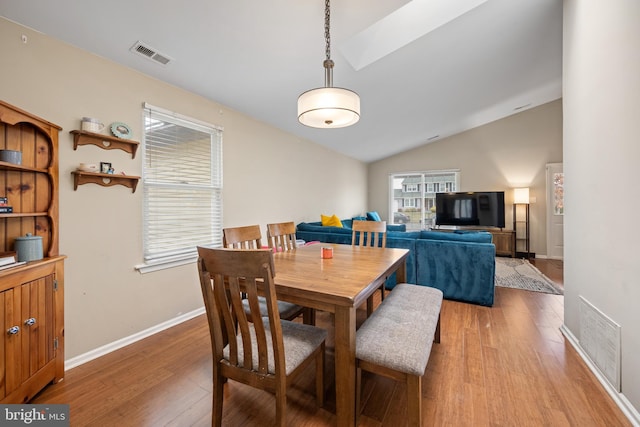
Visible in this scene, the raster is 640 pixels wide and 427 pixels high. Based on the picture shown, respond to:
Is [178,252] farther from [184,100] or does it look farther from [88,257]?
[184,100]

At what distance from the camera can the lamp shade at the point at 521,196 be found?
5.57 m

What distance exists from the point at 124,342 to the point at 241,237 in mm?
1377

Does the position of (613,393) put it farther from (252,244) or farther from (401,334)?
(252,244)

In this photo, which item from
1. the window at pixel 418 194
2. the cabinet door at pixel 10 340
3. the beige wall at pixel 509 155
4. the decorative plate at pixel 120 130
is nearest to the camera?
the cabinet door at pixel 10 340

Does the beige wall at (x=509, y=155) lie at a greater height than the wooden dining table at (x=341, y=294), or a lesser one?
greater

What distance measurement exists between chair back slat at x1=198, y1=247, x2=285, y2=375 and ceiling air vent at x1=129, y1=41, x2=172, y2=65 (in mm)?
1871

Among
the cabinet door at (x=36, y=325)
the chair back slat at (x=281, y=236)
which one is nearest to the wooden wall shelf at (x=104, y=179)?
the cabinet door at (x=36, y=325)

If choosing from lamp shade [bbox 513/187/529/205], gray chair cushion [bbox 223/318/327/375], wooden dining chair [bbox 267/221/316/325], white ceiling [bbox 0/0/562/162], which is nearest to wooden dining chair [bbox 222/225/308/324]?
wooden dining chair [bbox 267/221/316/325]

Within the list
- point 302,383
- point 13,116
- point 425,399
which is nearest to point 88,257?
point 13,116

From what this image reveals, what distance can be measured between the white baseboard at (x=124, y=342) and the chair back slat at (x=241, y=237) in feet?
4.07

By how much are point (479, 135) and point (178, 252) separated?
6814 mm

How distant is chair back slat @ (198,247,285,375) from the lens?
106 cm

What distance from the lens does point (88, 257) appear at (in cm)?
199

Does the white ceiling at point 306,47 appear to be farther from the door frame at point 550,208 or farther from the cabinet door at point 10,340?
the door frame at point 550,208
